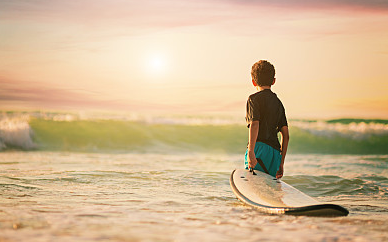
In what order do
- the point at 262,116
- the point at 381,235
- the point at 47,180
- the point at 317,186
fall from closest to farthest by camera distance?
the point at 381,235
the point at 262,116
the point at 47,180
the point at 317,186

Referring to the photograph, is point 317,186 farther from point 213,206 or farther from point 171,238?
point 171,238

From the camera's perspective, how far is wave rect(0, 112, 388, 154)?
768 inches

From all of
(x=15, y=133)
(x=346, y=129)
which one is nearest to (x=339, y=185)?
(x=15, y=133)

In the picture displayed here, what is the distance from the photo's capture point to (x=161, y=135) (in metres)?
22.7

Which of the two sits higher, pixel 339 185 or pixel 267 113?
pixel 267 113

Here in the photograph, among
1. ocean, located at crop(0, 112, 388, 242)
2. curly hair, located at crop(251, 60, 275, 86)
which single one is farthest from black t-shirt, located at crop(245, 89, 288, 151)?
ocean, located at crop(0, 112, 388, 242)

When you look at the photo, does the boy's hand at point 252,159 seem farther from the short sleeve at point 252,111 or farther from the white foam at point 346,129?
the white foam at point 346,129

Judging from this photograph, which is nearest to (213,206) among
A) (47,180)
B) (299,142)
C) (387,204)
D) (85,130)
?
(387,204)

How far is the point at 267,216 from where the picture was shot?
388 cm

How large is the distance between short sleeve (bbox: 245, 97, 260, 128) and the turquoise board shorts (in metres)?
0.32

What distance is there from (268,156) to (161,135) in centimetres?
1832

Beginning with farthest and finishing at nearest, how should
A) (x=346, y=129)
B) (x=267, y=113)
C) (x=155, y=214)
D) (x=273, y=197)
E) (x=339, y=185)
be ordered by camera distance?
(x=346, y=129)
(x=339, y=185)
(x=267, y=113)
(x=273, y=197)
(x=155, y=214)

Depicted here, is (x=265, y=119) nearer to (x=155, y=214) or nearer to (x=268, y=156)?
(x=268, y=156)

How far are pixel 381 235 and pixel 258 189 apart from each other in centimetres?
147
